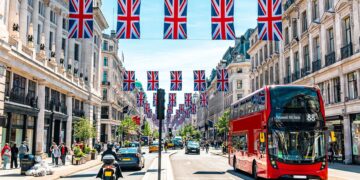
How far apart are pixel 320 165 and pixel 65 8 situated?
36921mm

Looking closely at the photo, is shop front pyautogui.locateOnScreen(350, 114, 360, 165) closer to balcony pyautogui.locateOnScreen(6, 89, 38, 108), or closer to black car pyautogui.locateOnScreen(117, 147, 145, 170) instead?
black car pyautogui.locateOnScreen(117, 147, 145, 170)

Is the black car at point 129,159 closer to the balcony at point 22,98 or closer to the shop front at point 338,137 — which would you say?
the balcony at point 22,98

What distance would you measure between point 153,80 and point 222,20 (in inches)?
835

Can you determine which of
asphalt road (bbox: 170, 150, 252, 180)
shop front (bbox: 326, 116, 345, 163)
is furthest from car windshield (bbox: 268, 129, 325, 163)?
shop front (bbox: 326, 116, 345, 163)

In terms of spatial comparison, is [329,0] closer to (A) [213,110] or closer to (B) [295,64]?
(B) [295,64]

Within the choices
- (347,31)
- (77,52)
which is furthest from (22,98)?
(347,31)

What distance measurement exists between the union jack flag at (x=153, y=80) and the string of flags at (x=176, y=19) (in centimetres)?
1996

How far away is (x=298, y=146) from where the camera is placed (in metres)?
16.4

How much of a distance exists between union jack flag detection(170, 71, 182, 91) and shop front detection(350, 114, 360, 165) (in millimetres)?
17235

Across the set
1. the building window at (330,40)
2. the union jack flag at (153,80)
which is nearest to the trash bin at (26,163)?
the union jack flag at (153,80)

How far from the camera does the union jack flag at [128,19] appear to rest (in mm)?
20508

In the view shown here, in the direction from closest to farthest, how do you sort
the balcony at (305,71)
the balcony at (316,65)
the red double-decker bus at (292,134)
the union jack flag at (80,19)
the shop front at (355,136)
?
the red double-decker bus at (292,134), the union jack flag at (80,19), the shop front at (355,136), the balcony at (316,65), the balcony at (305,71)

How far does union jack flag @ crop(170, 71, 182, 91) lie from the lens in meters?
40.7

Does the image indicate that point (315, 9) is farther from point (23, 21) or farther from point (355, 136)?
point (23, 21)
